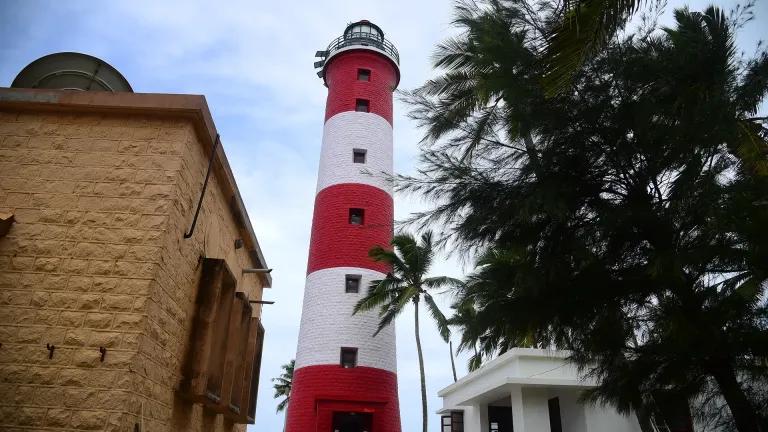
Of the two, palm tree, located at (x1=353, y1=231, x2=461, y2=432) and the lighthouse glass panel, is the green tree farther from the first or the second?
the lighthouse glass panel

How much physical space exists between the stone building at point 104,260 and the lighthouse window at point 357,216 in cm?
1355

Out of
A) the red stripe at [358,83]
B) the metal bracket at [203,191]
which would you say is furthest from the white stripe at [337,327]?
the metal bracket at [203,191]

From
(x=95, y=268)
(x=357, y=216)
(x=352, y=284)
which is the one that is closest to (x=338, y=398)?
(x=352, y=284)

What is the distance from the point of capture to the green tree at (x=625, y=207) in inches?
196

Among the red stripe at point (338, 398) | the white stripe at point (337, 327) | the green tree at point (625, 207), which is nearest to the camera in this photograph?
the green tree at point (625, 207)

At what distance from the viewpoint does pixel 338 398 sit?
16.7 meters

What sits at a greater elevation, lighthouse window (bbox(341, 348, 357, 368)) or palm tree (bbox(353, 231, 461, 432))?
palm tree (bbox(353, 231, 461, 432))

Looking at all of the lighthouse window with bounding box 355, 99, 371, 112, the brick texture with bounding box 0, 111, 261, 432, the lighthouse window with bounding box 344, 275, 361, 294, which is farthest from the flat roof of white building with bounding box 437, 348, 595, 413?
the lighthouse window with bounding box 355, 99, 371, 112

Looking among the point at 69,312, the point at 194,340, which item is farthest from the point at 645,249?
the point at 69,312

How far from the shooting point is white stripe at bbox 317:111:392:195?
20250 mm

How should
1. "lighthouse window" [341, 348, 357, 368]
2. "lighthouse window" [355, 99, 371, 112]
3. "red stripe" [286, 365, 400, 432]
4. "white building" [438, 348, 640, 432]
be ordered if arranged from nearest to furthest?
"white building" [438, 348, 640, 432]
"red stripe" [286, 365, 400, 432]
"lighthouse window" [341, 348, 357, 368]
"lighthouse window" [355, 99, 371, 112]

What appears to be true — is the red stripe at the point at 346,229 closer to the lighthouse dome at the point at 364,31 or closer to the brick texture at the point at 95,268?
the lighthouse dome at the point at 364,31

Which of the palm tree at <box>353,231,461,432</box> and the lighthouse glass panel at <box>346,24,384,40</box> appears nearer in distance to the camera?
the palm tree at <box>353,231,461,432</box>

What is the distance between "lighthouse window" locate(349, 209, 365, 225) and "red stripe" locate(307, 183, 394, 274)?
0.47 ft
